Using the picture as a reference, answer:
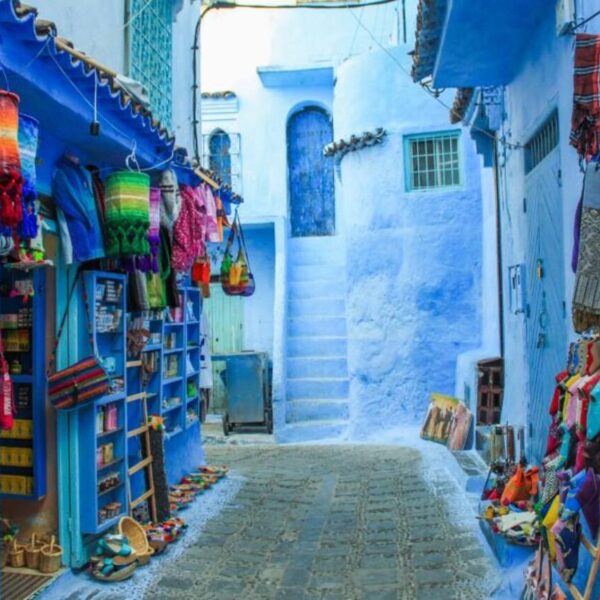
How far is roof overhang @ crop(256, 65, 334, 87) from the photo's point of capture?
15672 millimetres

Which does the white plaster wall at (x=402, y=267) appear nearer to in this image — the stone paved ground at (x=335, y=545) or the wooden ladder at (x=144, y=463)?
the stone paved ground at (x=335, y=545)

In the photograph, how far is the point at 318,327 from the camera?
1398cm

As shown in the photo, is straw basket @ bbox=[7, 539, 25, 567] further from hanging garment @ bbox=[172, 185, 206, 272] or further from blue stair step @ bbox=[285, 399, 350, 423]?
blue stair step @ bbox=[285, 399, 350, 423]

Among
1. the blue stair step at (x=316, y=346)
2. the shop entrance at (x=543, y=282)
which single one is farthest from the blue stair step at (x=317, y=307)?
the shop entrance at (x=543, y=282)

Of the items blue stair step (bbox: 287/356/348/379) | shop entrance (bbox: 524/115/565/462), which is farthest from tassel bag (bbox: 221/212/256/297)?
blue stair step (bbox: 287/356/348/379)

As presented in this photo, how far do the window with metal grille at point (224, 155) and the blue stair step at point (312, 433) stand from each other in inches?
240

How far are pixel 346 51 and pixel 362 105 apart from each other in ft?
14.0

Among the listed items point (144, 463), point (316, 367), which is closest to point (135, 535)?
point (144, 463)

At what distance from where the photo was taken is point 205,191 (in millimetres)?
7562

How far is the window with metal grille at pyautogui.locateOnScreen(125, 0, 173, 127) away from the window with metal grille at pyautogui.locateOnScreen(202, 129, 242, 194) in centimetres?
760

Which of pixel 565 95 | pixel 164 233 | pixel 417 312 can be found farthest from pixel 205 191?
pixel 417 312

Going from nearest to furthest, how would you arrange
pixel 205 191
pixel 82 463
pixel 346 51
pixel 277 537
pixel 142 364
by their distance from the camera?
1. pixel 82 463
2. pixel 277 537
3. pixel 142 364
4. pixel 205 191
5. pixel 346 51

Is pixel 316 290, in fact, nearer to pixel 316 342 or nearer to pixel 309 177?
pixel 316 342

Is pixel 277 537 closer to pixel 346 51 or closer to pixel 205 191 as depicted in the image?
pixel 205 191
